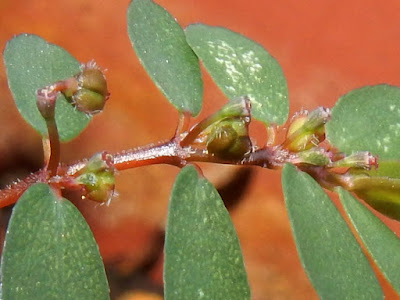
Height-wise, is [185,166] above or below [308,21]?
below

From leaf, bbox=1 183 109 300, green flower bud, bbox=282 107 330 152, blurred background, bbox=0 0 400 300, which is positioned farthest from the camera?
blurred background, bbox=0 0 400 300

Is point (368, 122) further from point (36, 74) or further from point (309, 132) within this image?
point (36, 74)

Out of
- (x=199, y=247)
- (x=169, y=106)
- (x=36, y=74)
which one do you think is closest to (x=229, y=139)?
(x=199, y=247)

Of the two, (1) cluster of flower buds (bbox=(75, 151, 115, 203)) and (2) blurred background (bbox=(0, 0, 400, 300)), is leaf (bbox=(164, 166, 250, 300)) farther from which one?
(2) blurred background (bbox=(0, 0, 400, 300))

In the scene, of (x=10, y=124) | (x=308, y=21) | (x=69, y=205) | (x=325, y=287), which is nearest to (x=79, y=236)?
(x=69, y=205)

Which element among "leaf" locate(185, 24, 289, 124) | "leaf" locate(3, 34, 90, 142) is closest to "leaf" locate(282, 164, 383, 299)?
"leaf" locate(185, 24, 289, 124)

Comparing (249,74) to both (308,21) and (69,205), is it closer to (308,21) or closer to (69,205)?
(69,205)
